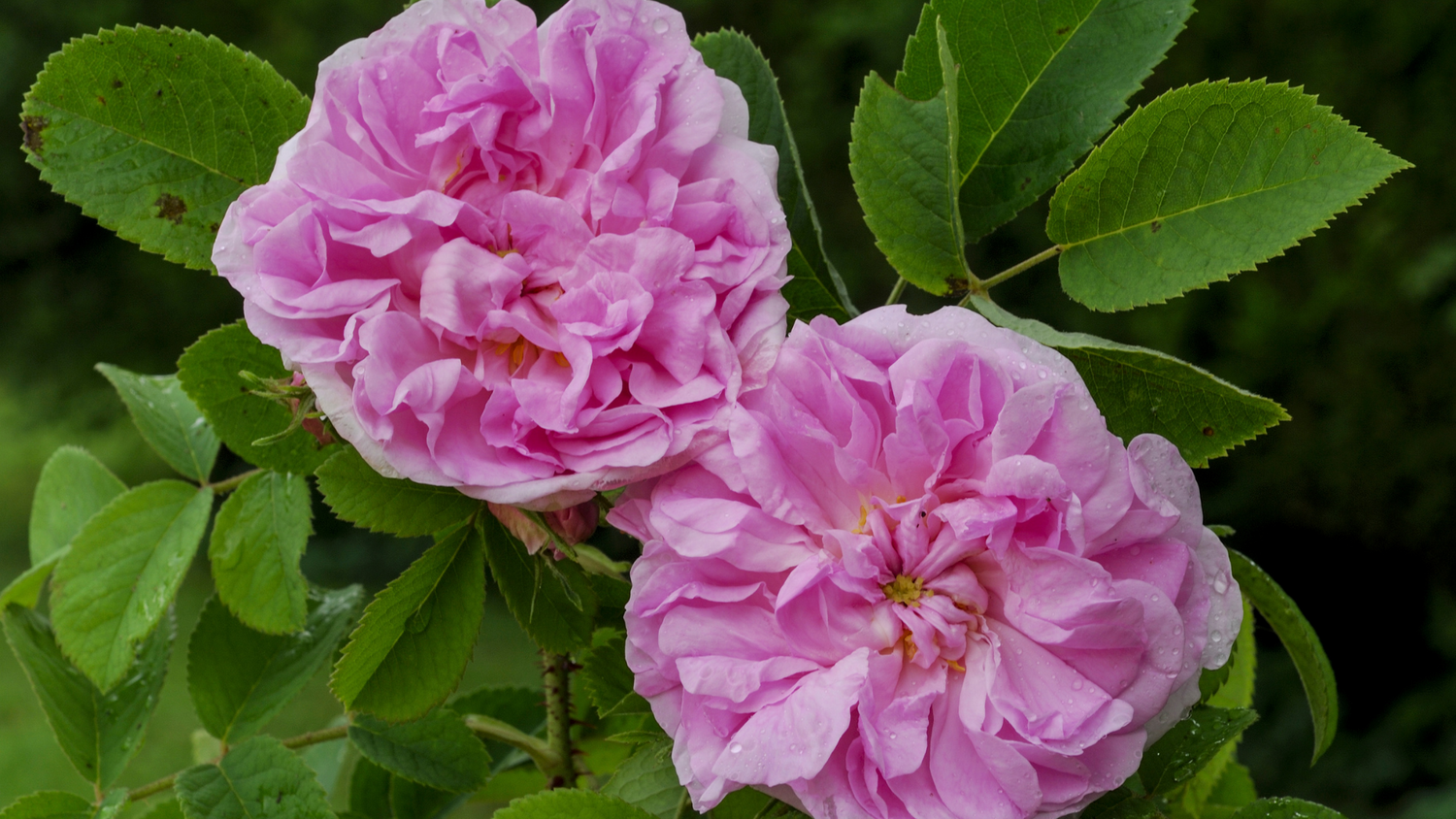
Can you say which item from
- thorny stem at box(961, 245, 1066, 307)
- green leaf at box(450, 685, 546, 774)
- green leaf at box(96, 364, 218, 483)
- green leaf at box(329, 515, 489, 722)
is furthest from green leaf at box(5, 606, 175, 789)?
thorny stem at box(961, 245, 1066, 307)

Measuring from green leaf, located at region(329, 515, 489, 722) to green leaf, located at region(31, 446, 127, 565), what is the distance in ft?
1.59

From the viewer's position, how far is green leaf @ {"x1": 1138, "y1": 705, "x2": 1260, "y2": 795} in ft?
1.97

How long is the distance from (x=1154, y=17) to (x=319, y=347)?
47cm

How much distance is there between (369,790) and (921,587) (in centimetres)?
66

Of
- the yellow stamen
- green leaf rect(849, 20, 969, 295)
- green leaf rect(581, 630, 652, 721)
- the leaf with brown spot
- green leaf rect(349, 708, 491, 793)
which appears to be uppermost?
green leaf rect(849, 20, 969, 295)

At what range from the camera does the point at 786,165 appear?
673 mm

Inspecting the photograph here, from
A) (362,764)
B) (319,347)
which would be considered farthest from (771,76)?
(362,764)

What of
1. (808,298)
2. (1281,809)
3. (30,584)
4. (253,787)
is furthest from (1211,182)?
Result: (30,584)

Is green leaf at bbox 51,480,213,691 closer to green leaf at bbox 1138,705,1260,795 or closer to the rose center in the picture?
the rose center

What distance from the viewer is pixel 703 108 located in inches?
23.0

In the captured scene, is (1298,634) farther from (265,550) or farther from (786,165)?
(265,550)

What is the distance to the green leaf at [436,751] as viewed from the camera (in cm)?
84

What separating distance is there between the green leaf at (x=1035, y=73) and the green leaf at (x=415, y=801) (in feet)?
2.24

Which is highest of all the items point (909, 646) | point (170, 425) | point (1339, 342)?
point (909, 646)
